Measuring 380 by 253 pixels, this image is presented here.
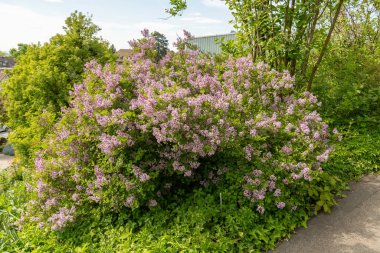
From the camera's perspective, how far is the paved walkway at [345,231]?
12.5 ft

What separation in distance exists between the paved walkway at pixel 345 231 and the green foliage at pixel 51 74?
575cm

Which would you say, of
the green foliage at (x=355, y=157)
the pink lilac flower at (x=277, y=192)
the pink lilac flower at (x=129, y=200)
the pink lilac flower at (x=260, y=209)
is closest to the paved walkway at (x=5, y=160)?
the pink lilac flower at (x=129, y=200)

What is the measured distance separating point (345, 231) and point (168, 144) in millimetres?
2569

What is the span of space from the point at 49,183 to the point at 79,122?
96 cm

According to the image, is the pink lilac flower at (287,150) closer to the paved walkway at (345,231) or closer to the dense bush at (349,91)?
the paved walkway at (345,231)

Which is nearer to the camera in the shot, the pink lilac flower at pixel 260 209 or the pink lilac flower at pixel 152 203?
the pink lilac flower at pixel 260 209

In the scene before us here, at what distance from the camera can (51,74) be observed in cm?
798

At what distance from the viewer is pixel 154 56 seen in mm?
6148

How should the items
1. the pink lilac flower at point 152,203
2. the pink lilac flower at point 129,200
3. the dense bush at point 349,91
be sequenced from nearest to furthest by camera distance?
the pink lilac flower at point 129,200
the pink lilac flower at point 152,203
the dense bush at point 349,91

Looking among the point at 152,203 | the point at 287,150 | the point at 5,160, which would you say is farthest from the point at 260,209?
the point at 5,160

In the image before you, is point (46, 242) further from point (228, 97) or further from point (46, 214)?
point (228, 97)

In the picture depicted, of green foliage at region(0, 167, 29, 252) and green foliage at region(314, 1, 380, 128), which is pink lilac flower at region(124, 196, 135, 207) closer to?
green foliage at region(0, 167, 29, 252)

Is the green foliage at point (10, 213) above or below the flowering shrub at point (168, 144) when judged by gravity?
below

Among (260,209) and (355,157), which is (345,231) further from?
(355,157)
